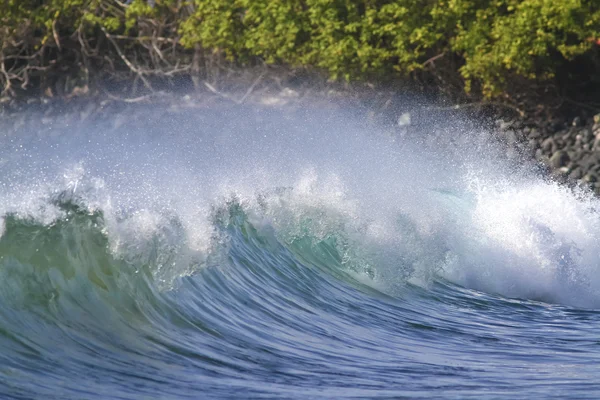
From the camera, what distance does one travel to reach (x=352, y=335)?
8156mm

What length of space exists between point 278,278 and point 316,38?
1367cm

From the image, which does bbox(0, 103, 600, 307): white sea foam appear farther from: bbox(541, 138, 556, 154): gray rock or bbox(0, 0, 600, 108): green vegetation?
bbox(541, 138, 556, 154): gray rock

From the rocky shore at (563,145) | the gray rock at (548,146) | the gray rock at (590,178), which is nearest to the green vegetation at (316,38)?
the rocky shore at (563,145)

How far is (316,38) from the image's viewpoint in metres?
23.4

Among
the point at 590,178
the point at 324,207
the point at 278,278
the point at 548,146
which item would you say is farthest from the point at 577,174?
the point at 278,278

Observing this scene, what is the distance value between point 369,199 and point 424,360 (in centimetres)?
478

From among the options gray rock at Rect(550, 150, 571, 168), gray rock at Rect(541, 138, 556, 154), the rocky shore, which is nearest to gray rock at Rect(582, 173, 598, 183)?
the rocky shore

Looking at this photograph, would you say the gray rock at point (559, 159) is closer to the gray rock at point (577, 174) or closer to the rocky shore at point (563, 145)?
the rocky shore at point (563, 145)

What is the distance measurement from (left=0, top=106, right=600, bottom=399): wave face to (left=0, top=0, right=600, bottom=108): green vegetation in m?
7.68

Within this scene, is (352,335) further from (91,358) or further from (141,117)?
(141,117)

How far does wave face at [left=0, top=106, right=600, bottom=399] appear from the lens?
6379 millimetres

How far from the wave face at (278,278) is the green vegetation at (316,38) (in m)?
7.68

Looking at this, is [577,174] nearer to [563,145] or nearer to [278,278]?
[563,145]

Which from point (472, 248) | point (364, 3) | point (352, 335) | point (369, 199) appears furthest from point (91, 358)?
point (364, 3)
